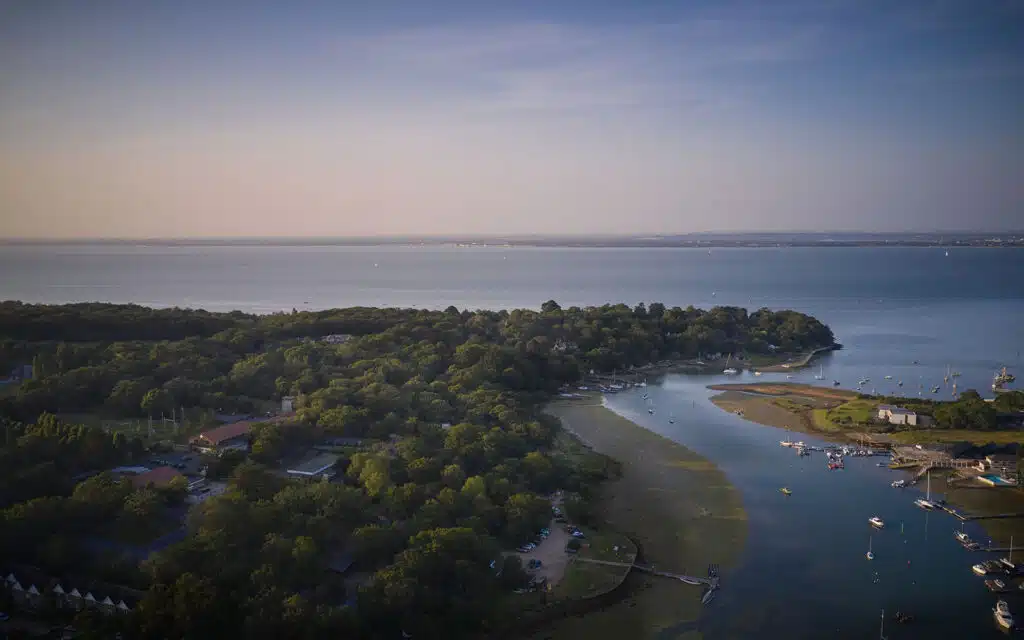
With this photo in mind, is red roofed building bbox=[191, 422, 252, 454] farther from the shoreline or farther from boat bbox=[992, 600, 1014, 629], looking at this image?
the shoreline

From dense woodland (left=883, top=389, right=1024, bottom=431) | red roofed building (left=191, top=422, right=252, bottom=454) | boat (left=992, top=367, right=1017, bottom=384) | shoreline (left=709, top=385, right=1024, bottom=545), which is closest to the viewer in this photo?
shoreline (left=709, top=385, right=1024, bottom=545)

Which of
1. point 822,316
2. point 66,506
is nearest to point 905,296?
point 822,316

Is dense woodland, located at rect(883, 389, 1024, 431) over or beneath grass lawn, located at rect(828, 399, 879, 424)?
over

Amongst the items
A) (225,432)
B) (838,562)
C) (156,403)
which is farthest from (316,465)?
(838,562)

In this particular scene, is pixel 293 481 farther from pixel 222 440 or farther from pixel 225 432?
pixel 225 432

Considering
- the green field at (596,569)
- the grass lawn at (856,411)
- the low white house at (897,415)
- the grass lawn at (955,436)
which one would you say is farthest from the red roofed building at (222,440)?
the low white house at (897,415)

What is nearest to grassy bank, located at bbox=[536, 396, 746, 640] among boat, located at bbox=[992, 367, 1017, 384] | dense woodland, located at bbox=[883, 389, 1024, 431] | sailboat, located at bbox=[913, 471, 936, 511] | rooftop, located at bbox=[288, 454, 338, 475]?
sailboat, located at bbox=[913, 471, 936, 511]
